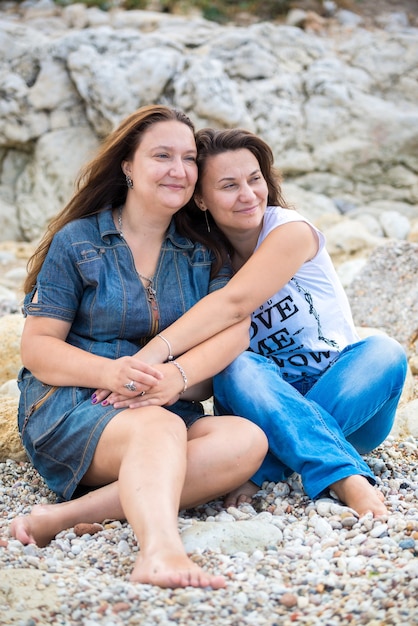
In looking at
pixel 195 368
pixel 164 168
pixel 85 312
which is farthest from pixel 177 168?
pixel 195 368

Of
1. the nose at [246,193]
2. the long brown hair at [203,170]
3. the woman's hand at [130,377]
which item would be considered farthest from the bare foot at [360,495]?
the nose at [246,193]

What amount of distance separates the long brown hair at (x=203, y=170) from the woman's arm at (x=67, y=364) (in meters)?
0.75

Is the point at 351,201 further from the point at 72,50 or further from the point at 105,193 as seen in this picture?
the point at 105,193

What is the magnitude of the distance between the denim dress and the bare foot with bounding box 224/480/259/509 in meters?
0.37

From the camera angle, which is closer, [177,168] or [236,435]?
[236,435]

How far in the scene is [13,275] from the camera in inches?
333

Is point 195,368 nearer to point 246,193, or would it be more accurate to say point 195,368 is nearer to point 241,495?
point 241,495

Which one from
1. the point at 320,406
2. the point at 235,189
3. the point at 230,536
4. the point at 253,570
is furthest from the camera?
the point at 235,189

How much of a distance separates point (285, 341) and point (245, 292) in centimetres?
43

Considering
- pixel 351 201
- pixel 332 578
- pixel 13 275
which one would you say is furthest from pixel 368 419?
pixel 351 201

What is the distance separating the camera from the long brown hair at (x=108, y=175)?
3520mm

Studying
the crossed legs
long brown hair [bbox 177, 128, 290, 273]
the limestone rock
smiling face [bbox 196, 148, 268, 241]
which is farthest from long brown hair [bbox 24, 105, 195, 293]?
the limestone rock

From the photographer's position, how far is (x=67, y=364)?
3.20m

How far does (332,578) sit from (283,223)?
162cm
